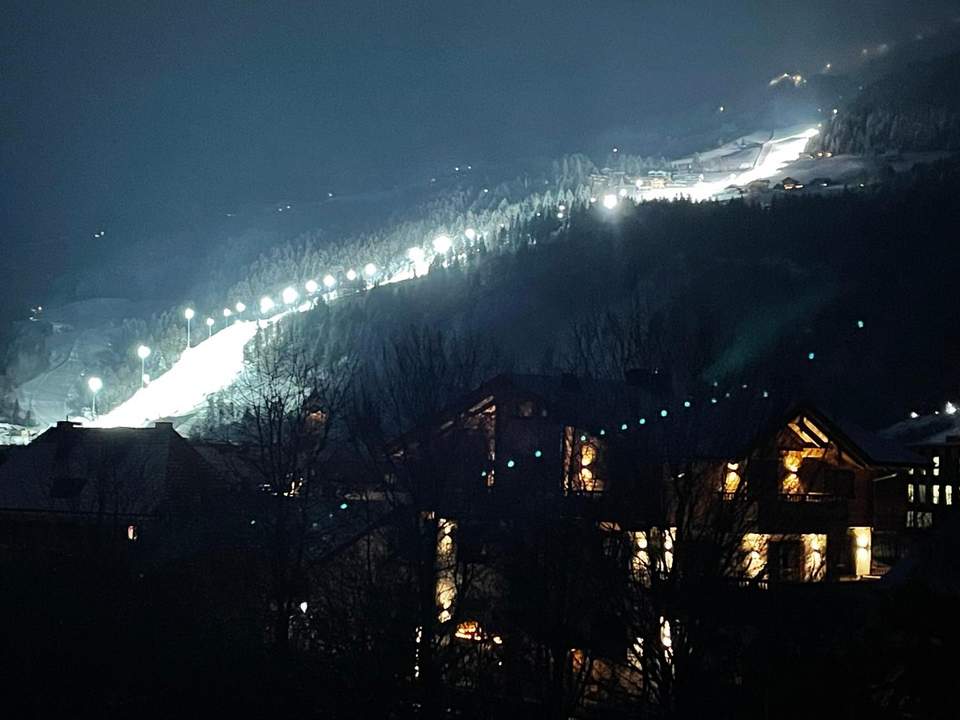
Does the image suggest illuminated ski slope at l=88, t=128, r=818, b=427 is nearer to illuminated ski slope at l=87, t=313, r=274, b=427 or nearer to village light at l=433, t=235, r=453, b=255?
illuminated ski slope at l=87, t=313, r=274, b=427

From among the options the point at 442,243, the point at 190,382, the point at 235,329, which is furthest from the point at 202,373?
the point at 442,243

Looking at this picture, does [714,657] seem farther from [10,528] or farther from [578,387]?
[10,528]

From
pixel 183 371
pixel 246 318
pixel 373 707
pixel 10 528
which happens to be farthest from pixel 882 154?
pixel 373 707

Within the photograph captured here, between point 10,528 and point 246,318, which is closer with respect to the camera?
point 10,528

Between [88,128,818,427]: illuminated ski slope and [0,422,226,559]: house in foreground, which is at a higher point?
[88,128,818,427]: illuminated ski slope

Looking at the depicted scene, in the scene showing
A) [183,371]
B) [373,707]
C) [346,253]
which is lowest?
[373,707]

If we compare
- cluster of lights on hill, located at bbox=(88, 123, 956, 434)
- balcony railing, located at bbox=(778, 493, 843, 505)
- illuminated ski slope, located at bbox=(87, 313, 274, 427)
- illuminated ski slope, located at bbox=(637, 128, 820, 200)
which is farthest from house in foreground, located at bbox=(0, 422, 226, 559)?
illuminated ski slope, located at bbox=(637, 128, 820, 200)

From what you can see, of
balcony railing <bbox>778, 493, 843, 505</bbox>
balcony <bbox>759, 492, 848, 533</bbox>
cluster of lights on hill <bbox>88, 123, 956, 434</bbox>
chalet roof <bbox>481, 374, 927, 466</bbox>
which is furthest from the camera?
cluster of lights on hill <bbox>88, 123, 956, 434</bbox>
